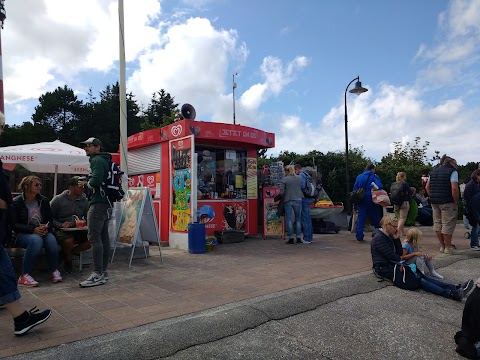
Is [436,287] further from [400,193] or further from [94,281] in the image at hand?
[94,281]

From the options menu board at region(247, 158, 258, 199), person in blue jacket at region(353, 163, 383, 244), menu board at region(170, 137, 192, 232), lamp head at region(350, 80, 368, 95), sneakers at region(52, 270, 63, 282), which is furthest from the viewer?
lamp head at region(350, 80, 368, 95)

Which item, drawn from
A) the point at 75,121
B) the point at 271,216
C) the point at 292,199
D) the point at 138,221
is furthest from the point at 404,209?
the point at 75,121

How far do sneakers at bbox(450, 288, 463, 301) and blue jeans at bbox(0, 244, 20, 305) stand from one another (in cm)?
471

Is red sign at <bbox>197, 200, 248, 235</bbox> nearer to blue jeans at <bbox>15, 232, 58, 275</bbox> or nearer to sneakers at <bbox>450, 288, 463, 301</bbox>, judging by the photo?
blue jeans at <bbox>15, 232, 58, 275</bbox>

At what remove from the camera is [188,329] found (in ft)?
11.2

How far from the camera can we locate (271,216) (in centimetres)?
996

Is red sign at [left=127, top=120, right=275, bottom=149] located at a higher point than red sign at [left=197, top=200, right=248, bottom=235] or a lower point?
higher

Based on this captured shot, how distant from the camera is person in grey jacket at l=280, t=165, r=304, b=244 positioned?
9125mm

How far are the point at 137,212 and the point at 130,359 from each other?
3997mm

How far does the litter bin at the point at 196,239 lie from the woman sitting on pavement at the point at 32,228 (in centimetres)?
293

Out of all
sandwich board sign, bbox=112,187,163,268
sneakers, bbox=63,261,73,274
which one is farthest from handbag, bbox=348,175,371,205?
sneakers, bbox=63,261,73,274

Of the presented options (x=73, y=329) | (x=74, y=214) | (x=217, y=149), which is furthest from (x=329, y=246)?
(x=73, y=329)

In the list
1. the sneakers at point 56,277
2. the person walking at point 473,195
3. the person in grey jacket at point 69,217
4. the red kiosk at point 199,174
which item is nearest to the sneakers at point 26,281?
the sneakers at point 56,277

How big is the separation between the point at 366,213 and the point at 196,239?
417 cm
